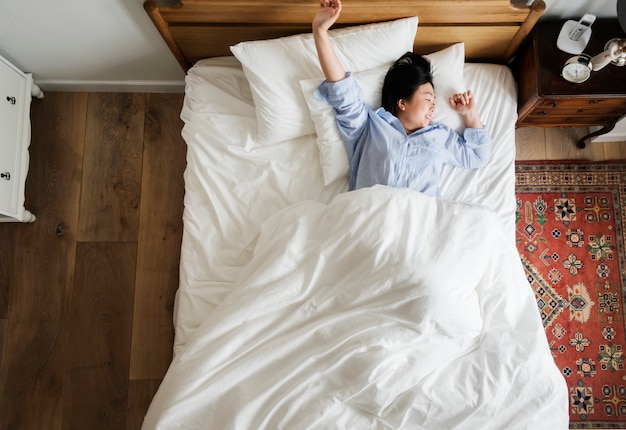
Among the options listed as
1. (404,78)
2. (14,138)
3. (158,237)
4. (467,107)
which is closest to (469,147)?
(467,107)

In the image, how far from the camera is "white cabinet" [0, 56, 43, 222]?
1659mm

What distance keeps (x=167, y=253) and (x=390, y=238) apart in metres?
0.95

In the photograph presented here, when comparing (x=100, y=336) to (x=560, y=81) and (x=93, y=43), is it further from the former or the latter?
(x=560, y=81)

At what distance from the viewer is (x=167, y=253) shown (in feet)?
5.99

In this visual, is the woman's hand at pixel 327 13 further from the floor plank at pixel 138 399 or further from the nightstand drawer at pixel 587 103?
the floor plank at pixel 138 399

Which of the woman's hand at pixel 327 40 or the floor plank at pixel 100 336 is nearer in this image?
the woman's hand at pixel 327 40

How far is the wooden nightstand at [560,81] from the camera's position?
1.50m

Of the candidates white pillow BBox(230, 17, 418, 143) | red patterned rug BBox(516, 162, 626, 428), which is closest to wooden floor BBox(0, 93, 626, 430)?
red patterned rug BBox(516, 162, 626, 428)

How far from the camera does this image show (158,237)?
1839 mm

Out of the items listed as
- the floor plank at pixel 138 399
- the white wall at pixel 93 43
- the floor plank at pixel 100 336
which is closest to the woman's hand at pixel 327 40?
the white wall at pixel 93 43

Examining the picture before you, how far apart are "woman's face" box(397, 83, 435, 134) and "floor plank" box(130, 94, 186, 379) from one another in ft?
2.93

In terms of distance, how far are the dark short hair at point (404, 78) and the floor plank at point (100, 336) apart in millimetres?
1125

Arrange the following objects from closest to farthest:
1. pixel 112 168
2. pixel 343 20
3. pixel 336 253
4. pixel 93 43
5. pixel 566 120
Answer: pixel 336 253 → pixel 343 20 → pixel 93 43 → pixel 566 120 → pixel 112 168

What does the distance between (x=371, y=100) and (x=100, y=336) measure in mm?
1327
